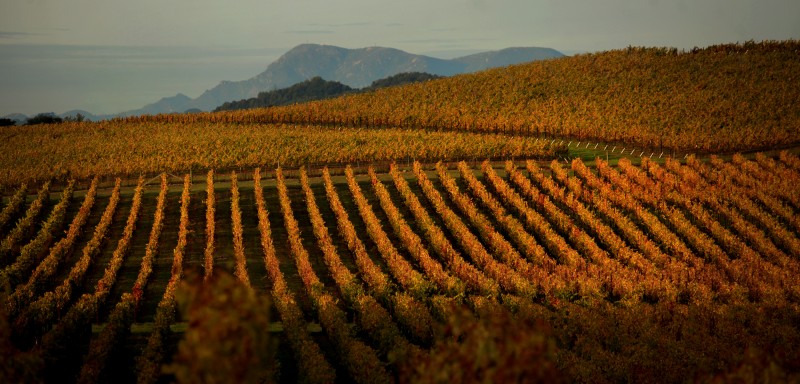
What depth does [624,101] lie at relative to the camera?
8906cm

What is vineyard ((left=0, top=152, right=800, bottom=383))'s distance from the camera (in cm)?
1150

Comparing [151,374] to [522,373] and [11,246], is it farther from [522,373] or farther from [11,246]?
[11,246]

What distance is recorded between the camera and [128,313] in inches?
1068

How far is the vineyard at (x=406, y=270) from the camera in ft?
37.7

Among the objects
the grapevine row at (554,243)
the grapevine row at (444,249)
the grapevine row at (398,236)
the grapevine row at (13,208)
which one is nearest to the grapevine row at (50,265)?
the grapevine row at (13,208)

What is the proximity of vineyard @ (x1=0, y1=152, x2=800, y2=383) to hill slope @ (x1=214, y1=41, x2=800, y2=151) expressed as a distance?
14.0m

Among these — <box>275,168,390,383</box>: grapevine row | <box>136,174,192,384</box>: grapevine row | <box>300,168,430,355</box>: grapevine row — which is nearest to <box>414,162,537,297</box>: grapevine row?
<box>300,168,430,355</box>: grapevine row

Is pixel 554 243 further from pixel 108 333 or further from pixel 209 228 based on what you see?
pixel 108 333

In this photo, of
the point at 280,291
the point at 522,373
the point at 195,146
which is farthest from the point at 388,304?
the point at 195,146

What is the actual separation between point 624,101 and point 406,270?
208 feet

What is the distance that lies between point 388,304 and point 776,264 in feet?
63.6

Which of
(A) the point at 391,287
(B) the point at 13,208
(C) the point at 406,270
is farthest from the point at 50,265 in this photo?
(C) the point at 406,270

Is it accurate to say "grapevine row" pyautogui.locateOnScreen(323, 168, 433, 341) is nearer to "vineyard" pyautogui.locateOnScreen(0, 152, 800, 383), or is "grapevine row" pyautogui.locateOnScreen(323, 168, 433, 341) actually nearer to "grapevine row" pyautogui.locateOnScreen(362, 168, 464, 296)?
"vineyard" pyautogui.locateOnScreen(0, 152, 800, 383)

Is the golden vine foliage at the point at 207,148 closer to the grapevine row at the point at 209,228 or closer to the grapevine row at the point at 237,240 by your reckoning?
the grapevine row at the point at 209,228
